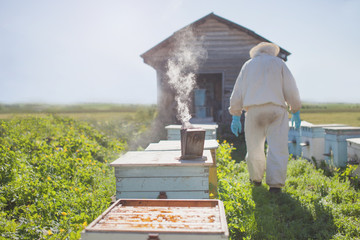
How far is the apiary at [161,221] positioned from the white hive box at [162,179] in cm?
68

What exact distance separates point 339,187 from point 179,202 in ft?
11.3

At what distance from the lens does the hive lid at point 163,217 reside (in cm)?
177

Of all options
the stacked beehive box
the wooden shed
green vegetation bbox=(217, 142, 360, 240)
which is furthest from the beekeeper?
the wooden shed

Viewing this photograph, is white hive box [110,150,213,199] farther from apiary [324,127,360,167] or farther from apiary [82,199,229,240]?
apiary [324,127,360,167]

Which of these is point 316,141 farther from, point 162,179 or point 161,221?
point 161,221

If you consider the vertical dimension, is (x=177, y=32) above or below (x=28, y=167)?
above

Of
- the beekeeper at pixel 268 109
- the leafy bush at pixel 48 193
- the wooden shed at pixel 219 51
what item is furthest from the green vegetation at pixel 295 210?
the wooden shed at pixel 219 51

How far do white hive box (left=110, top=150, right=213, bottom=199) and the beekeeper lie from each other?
1.92 metres

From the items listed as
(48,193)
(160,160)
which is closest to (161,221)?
(160,160)

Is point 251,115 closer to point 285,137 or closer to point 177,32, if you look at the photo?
point 285,137

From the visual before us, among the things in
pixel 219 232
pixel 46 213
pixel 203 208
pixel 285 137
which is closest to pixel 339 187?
pixel 285 137

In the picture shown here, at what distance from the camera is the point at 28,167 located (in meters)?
4.48

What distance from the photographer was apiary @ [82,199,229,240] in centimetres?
170

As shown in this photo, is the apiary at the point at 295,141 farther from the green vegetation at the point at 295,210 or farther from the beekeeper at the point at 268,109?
the beekeeper at the point at 268,109
